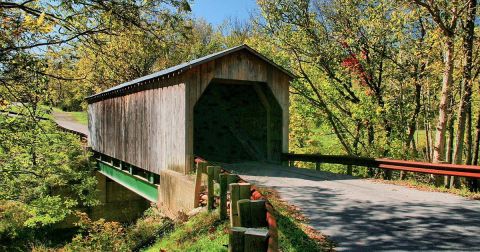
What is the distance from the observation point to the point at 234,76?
13453mm

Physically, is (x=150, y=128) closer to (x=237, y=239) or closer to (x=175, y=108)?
(x=175, y=108)

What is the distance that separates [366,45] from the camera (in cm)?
1830

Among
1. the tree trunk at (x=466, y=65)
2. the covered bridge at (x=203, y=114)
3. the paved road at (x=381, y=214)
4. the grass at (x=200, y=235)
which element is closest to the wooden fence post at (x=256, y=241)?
the paved road at (x=381, y=214)

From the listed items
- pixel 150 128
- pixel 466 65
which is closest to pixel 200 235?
pixel 150 128

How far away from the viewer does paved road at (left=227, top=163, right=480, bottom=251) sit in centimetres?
590

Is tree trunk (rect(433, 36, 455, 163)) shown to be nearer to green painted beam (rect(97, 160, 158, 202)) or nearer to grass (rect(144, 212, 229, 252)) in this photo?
grass (rect(144, 212, 229, 252))

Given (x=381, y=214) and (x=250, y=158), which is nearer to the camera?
(x=381, y=214)

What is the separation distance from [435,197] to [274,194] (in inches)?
141

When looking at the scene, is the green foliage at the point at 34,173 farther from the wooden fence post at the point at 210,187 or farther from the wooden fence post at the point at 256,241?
the wooden fence post at the point at 256,241

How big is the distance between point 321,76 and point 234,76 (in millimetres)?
9423

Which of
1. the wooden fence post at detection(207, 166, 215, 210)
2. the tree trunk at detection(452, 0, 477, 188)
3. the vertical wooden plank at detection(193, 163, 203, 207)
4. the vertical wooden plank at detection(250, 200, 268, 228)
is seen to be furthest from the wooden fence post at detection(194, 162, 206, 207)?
the tree trunk at detection(452, 0, 477, 188)

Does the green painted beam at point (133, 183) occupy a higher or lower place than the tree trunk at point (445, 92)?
lower

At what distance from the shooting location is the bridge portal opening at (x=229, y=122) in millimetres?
16703

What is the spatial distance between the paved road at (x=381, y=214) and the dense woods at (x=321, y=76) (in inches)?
128
